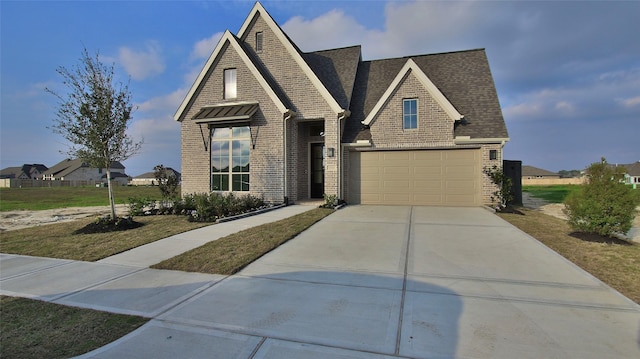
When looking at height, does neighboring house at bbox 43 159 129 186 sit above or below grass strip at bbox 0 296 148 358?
above

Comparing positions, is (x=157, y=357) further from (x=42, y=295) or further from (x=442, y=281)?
(x=442, y=281)

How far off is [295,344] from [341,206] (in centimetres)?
962

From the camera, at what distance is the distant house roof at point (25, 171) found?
82312mm

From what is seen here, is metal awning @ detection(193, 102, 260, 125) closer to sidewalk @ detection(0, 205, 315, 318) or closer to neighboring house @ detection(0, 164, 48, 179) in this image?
sidewalk @ detection(0, 205, 315, 318)

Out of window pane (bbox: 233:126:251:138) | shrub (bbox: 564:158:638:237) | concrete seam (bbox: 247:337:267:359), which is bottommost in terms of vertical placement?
concrete seam (bbox: 247:337:267:359)

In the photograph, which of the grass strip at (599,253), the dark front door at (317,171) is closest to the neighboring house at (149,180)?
the dark front door at (317,171)

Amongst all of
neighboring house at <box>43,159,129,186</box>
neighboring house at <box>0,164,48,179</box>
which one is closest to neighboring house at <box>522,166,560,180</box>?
neighboring house at <box>43,159,129,186</box>

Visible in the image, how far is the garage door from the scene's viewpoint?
12.8 m

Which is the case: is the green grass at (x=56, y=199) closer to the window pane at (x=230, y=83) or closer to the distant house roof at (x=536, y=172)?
the window pane at (x=230, y=83)

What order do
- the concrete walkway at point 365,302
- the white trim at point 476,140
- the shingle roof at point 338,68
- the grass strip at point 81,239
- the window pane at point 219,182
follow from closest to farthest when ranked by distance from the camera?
the concrete walkway at point 365,302 → the grass strip at point 81,239 → the white trim at point 476,140 → the window pane at point 219,182 → the shingle roof at point 338,68

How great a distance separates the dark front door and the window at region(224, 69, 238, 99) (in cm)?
436

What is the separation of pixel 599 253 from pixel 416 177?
7294mm

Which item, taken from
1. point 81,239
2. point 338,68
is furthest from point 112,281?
point 338,68

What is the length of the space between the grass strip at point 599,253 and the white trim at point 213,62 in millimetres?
9751
